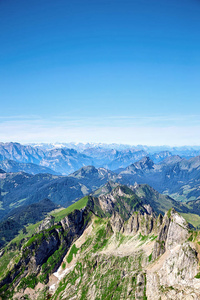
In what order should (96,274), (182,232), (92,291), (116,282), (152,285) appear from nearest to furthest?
(152,285) < (182,232) < (116,282) < (92,291) < (96,274)

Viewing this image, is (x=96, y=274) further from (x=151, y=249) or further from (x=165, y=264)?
(x=165, y=264)

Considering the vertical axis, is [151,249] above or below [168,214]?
below

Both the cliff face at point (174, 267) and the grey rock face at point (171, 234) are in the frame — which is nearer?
the cliff face at point (174, 267)

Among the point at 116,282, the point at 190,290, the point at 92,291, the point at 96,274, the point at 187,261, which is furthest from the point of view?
the point at 96,274

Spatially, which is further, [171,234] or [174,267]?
[171,234]

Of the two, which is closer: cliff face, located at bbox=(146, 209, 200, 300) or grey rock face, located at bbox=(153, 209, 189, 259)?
cliff face, located at bbox=(146, 209, 200, 300)

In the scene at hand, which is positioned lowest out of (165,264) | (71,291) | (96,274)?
(71,291)

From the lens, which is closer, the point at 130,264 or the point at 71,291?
the point at 130,264

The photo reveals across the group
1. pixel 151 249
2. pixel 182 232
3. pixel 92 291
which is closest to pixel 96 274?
pixel 92 291

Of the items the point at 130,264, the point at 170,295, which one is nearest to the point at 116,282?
the point at 130,264

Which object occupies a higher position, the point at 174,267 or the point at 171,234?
the point at 171,234

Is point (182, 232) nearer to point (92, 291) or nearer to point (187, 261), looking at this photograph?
point (187, 261)
